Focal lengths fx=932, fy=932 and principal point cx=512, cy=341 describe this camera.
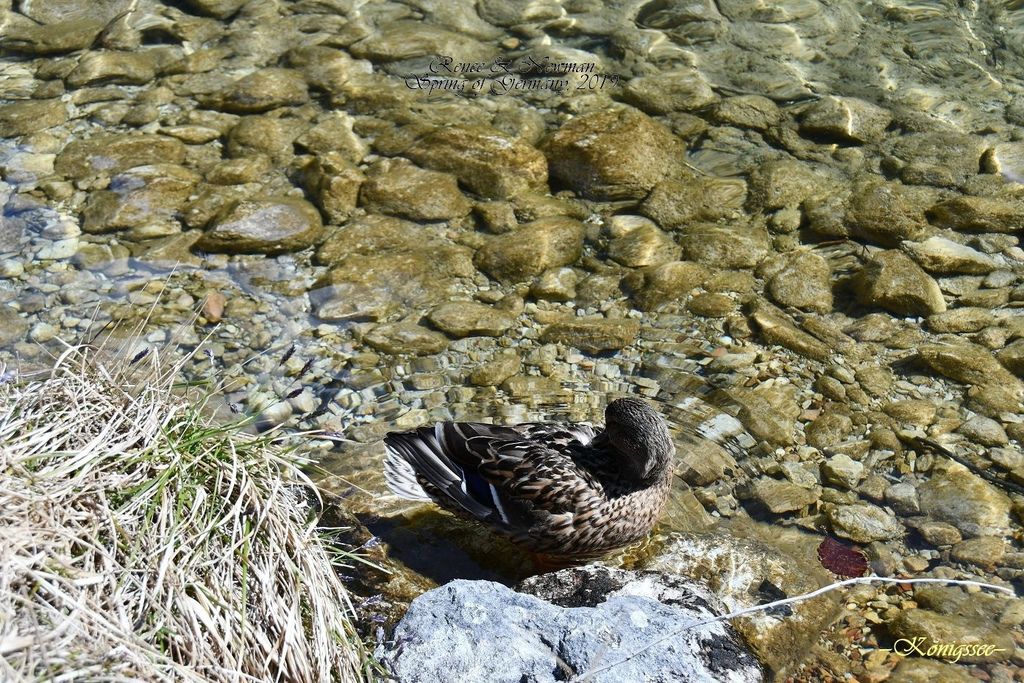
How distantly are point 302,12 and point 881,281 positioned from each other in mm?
5738

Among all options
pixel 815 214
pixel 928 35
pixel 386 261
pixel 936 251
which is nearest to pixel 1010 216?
pixel 936 251

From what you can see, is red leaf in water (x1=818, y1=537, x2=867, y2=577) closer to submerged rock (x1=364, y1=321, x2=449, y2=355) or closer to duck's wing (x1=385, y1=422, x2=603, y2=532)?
duck's wing (x1=385, y1=422, x2=603, y2=532)

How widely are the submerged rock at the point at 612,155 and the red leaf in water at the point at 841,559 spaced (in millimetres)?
3019

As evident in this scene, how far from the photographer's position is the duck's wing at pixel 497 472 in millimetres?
4141

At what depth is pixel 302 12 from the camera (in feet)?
28.1

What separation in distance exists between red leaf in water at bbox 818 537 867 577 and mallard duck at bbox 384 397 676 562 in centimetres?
75

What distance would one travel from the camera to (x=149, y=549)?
274cm

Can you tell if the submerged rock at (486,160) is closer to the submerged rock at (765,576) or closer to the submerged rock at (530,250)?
the submerged rock at (530,250)

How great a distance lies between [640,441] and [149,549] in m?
2.13

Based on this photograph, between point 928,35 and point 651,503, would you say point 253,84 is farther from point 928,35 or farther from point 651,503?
point 928,35

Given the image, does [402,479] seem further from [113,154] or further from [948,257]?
[113,154]

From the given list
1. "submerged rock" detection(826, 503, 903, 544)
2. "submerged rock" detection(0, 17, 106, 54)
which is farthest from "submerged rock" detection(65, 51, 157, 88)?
"submerged rock" detection(826, 503, 903, 544)

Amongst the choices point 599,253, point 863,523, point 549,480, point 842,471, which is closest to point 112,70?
point 599,253

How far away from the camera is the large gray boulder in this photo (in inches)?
119
